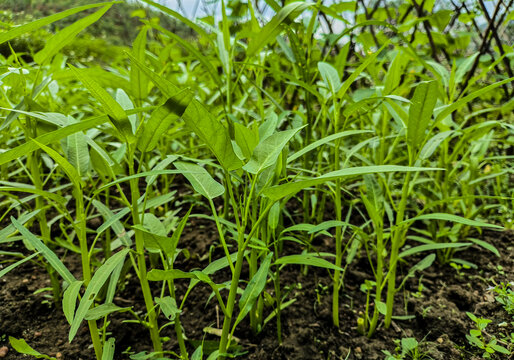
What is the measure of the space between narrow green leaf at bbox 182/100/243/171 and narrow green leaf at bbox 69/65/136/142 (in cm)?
12

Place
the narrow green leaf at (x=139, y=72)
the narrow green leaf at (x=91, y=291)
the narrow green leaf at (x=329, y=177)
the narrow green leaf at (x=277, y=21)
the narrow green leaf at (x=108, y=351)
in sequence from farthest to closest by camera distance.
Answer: the narrow green leaf at (x=139, y=72), the narrow green leaf at (x=277, y=21), the narrow green leaf at (x=108, y=351), the narrow green leaf at (x=91, y=291), the narrow green leaf at (x=329, y=177)

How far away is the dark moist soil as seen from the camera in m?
0.91

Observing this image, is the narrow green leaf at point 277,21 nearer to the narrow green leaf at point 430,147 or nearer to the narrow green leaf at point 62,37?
the narrow green leaf at point 62,37

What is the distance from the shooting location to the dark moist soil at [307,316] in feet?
2.98

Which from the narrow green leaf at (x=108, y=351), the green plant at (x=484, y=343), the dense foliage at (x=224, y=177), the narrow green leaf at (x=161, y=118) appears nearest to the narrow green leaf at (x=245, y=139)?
the dense foliage at (x=224, y=177)

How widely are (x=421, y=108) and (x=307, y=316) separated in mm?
608

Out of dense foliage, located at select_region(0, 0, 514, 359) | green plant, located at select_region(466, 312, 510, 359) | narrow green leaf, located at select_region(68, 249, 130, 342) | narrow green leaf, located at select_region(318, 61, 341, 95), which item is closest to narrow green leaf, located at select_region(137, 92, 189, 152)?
dense foliage, located at select_region(0, 0, 514, 359)

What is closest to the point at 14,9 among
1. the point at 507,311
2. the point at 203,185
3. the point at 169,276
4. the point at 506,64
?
the point at 203,185

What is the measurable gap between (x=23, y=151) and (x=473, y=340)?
3.37 ft

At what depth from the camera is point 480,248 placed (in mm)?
1311

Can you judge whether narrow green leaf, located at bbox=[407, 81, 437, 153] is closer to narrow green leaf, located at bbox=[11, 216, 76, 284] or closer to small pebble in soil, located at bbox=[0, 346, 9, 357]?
narrow green leaf, located at bbox=[11, 216, 76, 284]

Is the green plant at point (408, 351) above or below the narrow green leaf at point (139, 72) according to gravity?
below

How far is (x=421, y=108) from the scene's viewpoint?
2.55 feet

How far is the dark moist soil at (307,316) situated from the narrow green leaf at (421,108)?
50 centimetres
